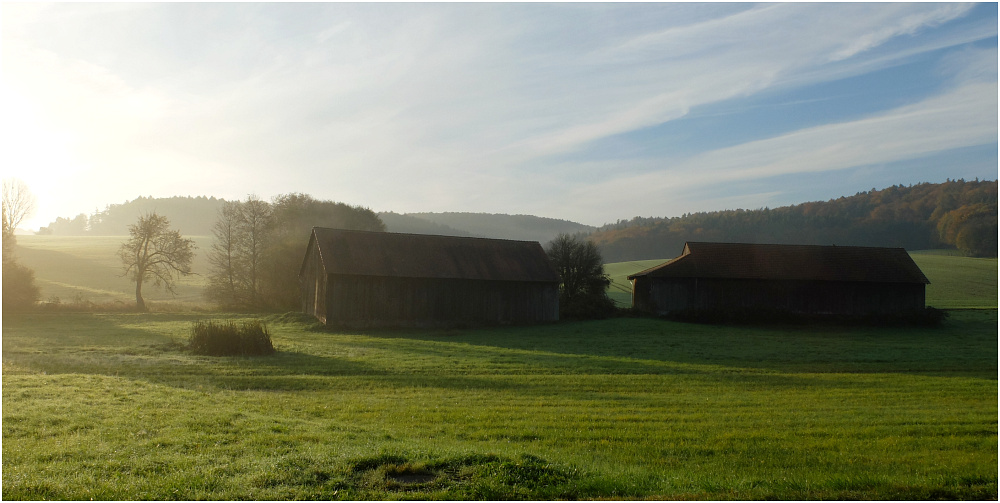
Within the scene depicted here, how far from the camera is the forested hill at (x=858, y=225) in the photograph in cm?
9594

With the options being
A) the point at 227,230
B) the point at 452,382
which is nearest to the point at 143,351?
the point at 452,382

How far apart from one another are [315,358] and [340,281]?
52.8ft

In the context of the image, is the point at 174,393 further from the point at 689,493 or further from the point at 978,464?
the point at 978,464

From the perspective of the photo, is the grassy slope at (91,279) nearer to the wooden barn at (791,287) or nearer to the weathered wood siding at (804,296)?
the wooden barn at (791,287)

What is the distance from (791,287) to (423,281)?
26.0 meters

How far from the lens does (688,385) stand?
59.5ft

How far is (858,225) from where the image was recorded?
10888 cm

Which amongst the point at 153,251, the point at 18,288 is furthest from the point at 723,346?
the point at 153,251

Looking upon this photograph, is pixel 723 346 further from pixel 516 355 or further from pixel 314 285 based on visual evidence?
pixel 314 285

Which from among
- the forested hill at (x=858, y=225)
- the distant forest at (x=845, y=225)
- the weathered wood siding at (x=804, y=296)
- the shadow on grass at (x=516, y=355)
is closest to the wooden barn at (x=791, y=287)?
the weathered wood siding at (x=804, y=296)

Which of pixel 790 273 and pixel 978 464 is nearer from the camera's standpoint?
pixel 978 464

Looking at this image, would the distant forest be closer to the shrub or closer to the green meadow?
the shrub

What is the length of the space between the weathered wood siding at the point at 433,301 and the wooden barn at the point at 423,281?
0.19ft

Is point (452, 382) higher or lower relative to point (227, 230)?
lower
